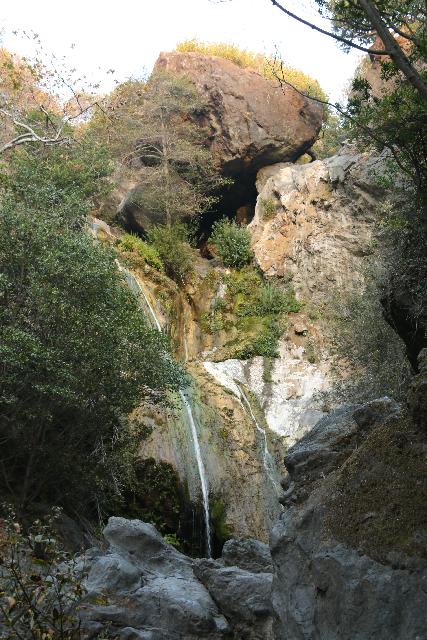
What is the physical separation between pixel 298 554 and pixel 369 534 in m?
1.14

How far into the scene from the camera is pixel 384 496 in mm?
4805

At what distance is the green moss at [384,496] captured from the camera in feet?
14.6

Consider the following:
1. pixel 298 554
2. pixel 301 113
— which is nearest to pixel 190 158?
pixel 301 113

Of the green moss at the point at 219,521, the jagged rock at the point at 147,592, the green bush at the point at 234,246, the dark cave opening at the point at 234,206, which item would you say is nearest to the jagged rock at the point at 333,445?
the jagged rock at the point at 147,592

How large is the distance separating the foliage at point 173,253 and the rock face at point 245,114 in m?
5.21

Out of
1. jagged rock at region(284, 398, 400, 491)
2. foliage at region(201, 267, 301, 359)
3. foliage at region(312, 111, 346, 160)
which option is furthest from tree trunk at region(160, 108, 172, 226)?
jagged rock at region(284, 398, 400, 491)

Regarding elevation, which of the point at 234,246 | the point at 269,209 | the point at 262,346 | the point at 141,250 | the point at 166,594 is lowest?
the point at 166,594

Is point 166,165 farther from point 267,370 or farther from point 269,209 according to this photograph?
point 267,370

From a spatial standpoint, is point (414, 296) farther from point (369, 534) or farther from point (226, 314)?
point (226, 314)

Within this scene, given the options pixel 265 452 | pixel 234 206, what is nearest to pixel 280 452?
pixel 265 452

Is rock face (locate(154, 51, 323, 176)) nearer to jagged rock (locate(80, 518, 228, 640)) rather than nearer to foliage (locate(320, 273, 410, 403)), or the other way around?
foliage (locate(320, 273, 410, 403))

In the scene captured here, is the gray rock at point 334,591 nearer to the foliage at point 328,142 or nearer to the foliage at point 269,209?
the foliage at point 269,209

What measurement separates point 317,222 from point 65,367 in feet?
53.6

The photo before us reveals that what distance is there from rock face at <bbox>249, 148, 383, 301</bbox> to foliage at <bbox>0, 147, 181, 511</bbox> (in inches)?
465
